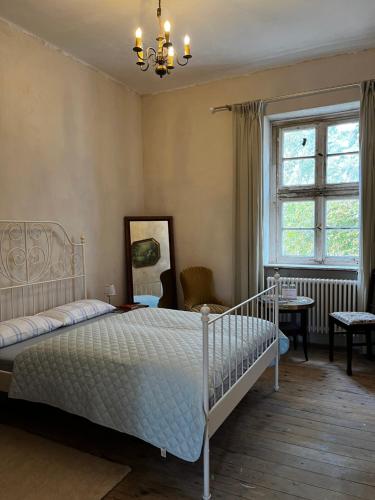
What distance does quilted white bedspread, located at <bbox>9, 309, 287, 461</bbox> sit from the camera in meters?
1.85

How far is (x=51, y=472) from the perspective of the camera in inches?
81.7

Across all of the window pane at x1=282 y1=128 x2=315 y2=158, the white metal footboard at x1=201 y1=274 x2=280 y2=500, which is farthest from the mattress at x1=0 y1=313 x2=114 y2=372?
the window pane at x1=282 y1=128 x2=315 y2=158

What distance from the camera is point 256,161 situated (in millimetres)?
4141

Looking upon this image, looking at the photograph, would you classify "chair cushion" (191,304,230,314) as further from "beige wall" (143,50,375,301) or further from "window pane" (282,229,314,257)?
"window pane" (282,229,314,257)

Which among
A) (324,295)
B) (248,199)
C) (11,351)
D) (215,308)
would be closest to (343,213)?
(324,295)

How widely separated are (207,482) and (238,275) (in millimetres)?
2634

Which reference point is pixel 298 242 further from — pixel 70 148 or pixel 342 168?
pixel 70 148

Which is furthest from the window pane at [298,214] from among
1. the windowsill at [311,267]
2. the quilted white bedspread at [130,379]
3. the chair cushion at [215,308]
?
the quilted white bedspread at [130,379]

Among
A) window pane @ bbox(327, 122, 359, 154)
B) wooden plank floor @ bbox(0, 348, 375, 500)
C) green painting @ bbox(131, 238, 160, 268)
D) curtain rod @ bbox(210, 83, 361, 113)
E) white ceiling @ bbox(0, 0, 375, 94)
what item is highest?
white ceiling @ bbox(0, 0, 375, 94)

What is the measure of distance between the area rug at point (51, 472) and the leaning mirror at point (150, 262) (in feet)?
7.40

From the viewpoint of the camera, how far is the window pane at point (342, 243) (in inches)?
161

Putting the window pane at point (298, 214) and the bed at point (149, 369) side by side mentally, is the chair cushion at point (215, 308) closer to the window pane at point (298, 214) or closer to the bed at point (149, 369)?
the bed at point (149, 369)

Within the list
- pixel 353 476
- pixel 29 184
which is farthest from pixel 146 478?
pixel 29 184

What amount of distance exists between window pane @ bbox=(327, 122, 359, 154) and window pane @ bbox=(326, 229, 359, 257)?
89 cm
